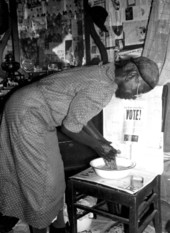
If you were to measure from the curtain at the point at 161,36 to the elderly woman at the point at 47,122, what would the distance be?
0.58 metres

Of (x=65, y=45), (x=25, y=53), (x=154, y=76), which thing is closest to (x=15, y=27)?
(x=25, y=53)

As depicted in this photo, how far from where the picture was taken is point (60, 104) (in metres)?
1.54

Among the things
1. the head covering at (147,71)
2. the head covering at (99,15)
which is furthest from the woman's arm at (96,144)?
the head covering at (99,15)

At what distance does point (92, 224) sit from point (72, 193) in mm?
665

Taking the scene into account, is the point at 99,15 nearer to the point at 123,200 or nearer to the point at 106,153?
the point at 106,153

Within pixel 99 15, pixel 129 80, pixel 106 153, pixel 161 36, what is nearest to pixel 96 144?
pixel 106 153

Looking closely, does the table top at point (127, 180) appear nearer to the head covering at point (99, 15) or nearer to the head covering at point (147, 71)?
the head covering at point (147, 71)

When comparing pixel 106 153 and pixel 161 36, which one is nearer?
pixel 106 153

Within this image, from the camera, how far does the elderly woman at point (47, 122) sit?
1.47 m

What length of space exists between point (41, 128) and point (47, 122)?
0.05 metres

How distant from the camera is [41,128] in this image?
156 centimetres

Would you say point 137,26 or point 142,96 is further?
point 137,26

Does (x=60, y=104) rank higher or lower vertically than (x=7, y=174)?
higher

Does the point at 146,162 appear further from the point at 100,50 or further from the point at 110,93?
the point at 100,50
